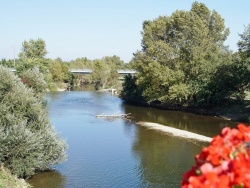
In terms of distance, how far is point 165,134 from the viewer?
3616 centimetres

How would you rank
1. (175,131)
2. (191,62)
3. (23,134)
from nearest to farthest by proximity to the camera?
(23,134) → (175,131) → (191,62)

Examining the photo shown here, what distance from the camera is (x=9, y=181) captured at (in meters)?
18.6

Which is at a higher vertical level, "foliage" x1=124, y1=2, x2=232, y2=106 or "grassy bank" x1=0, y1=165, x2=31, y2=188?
"foliage" x1=124, y1=2, x2=232, y2=106

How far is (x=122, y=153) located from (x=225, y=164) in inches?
1008

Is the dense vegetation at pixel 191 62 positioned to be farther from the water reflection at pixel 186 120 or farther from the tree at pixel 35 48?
the tree at pixel 35 48

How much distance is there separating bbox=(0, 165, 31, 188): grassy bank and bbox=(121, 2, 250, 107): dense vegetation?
32.0m

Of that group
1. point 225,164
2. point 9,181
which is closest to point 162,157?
point 9,181

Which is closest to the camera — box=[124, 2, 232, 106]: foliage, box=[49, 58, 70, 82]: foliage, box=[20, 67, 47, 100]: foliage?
box=[20, 67, 47, 100]: foliage

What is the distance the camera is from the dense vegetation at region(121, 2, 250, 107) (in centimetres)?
4900

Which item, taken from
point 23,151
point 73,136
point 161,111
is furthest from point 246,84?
point 23,151

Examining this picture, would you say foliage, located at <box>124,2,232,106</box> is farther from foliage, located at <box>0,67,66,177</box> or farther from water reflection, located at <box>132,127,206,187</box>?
foliage, located at <box>0,67,66,177</box>

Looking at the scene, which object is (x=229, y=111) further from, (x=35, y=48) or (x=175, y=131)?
(x=35, y=48)

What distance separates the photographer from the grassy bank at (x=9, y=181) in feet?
59.3

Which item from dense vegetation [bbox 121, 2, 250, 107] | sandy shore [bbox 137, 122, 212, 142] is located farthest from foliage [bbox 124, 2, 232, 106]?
sandy shore [bbox 137, 122, 212, 142]
